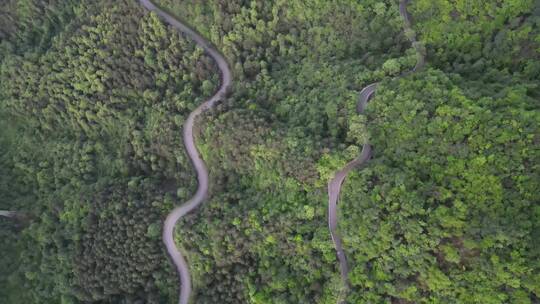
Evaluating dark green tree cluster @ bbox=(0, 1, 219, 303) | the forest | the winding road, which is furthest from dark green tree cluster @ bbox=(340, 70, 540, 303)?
dark green tree cluster @ bbox=(0, 1, 219, 303)

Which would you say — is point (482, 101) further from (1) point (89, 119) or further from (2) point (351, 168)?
(1) point (89, 119)

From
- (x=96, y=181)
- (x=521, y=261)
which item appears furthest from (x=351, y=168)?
(x=96, y=181)

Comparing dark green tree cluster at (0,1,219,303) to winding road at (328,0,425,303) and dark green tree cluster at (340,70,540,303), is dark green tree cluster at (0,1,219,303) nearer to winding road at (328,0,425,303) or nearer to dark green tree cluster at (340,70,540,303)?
winding road at (328,0,425,303)

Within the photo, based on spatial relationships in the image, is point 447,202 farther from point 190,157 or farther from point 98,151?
point 98,151

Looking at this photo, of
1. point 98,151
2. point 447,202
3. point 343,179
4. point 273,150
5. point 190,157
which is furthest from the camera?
point 98,151

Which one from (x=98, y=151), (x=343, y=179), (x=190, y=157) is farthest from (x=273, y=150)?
(x=98, y=151)

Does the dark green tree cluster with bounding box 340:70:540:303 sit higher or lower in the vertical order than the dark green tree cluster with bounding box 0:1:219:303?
lower
